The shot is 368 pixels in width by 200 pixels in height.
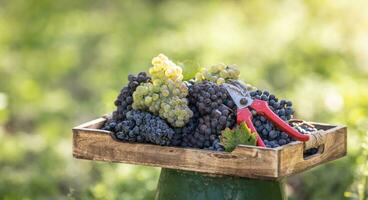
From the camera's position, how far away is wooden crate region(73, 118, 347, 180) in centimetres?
320

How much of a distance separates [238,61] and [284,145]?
5.61 meters

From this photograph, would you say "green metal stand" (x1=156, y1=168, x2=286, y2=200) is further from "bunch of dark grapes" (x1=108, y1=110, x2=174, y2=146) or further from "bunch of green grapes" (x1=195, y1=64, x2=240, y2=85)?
"bunch of green grapes" (x1=195, y1=64, x2=240, y2=85)

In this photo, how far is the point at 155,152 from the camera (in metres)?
3.41

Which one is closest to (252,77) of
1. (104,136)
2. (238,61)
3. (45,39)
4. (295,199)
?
(238,61)

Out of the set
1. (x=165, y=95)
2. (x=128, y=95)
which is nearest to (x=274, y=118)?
(x=165, y=95)

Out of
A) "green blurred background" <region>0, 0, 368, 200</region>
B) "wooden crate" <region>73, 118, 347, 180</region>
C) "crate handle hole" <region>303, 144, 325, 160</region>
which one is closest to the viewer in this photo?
"wooden crate" <region>73, 118, 347, 180</region>

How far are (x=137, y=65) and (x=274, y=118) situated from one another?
5809 millimetres

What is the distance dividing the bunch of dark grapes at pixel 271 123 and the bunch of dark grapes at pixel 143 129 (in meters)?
0.32

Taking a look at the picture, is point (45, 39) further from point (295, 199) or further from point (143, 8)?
point (295, 199)

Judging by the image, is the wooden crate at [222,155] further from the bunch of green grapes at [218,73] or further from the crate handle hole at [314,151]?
the bunch of green grapes at [218,73]

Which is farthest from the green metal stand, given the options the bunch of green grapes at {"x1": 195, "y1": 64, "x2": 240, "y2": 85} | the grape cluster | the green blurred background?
the green blurred background

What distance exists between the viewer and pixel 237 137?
129 inches

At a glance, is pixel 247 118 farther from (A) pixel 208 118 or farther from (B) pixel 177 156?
(B) pixel 177 156

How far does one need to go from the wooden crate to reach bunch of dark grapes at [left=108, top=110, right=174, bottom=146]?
0.03 metres
